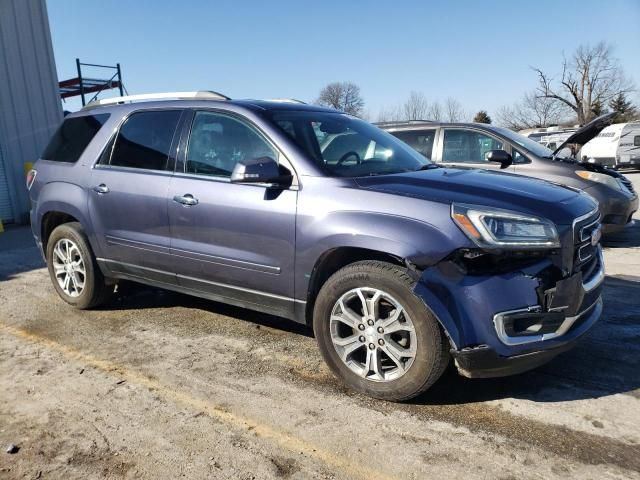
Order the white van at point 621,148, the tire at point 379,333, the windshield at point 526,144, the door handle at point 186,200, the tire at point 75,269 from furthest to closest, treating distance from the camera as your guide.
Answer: the white van at point 621,148
the windshield at point 526,144
the tire at point 75,269
the door handle at point 186,200
the tire at point 379,333

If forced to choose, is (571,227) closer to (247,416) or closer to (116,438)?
(247,416)

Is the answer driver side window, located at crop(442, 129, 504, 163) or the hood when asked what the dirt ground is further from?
driver side window, located at crop(442, 129, 504, 163)

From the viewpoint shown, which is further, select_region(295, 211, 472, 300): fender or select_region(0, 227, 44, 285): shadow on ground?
select_region(0, 227, 44, 285): shadow on ground

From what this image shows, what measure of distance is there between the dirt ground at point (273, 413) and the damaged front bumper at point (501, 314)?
34cm

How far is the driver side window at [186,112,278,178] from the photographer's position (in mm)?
3672

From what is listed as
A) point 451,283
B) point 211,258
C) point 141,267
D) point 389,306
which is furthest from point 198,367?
point 451,283

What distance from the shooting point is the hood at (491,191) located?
292 cm

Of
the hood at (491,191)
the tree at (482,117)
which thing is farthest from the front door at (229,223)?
→ the tree at (482,117)

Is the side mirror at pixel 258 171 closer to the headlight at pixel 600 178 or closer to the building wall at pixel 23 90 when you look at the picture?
the headlight at pixel 600 178

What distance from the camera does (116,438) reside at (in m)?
2.74

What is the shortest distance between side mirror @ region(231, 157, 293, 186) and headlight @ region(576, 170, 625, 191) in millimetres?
5124

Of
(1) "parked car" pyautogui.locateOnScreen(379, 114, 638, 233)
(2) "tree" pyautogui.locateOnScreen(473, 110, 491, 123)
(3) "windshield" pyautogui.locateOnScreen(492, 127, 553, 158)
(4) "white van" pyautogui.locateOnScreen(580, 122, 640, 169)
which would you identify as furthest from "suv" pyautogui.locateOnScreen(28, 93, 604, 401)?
(2) "tree" pyautogui.locateOnScreen(473, 110, 491, 123)

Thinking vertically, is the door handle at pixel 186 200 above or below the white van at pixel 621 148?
above

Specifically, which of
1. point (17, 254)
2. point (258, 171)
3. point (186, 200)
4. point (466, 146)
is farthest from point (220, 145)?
point (17, 254)
